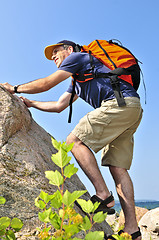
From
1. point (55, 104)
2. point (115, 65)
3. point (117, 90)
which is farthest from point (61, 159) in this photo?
point (55, 104)

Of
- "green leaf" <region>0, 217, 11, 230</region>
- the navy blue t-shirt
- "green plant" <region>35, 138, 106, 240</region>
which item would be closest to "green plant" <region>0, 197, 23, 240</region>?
"green leaf" <region>0, 217, 11, 230</region>

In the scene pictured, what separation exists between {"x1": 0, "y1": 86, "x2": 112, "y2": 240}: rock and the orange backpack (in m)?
1.03

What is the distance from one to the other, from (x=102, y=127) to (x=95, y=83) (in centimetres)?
62

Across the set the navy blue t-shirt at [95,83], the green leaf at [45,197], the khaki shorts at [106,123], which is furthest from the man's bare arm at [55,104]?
the green leaf at [45,197]

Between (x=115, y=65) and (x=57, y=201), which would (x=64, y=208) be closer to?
(x=57, y=201)

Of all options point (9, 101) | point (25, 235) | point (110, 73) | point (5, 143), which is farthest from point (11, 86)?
point (25, 235)

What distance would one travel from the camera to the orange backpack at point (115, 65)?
3.44m

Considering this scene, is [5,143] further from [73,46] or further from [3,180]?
[73,46]

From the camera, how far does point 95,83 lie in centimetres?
355

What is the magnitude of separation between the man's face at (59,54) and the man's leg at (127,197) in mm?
1957

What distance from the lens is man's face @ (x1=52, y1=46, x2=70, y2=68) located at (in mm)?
4094

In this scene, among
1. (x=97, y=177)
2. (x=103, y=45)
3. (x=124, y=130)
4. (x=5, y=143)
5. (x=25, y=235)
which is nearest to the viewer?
(x=25, y=235)

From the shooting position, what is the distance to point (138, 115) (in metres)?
3.62

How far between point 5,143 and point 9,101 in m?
0.63
